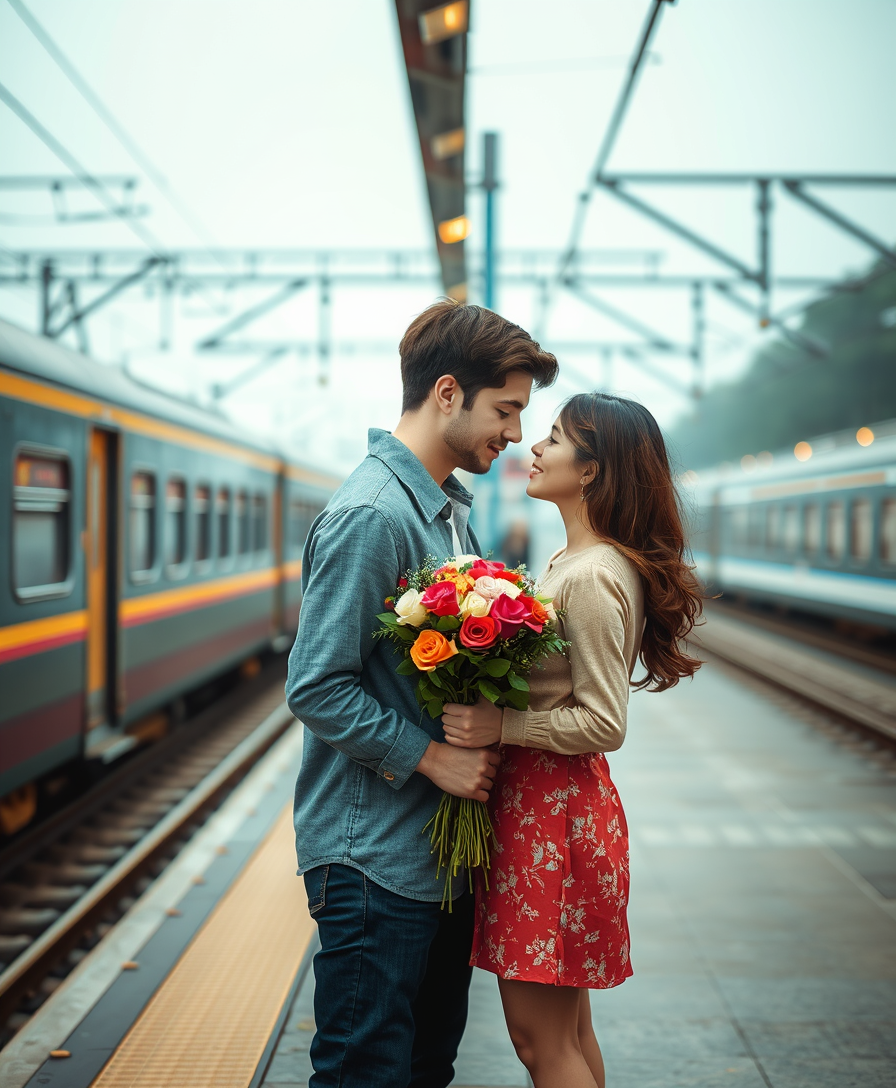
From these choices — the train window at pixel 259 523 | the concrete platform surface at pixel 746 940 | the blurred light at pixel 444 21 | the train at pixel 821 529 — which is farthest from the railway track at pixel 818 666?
the train window at pixel 259 523

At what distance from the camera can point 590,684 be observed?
2.15 meters

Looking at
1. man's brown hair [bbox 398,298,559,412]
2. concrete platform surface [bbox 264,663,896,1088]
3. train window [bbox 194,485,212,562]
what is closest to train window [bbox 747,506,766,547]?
concrete platform surface [bbox 264,663,896,1088]

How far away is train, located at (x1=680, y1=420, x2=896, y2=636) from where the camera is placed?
1495 cm

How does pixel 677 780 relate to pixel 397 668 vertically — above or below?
below

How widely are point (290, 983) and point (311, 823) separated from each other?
78.9 inches

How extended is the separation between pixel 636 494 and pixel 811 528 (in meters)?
17.1

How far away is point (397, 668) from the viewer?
A: 2.00 m

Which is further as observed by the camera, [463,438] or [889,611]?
[889,611]

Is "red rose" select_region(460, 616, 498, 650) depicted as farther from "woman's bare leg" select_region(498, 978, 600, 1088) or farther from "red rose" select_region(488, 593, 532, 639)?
"woman's bare leg" select_region(498, 978, 600, 1088)

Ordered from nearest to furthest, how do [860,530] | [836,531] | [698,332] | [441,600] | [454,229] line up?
[441,600], [454,229], [860,530], [698,332], [836,531]

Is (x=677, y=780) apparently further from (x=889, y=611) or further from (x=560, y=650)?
(x=889, y=611)

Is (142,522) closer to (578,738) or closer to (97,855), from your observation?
(97,855)

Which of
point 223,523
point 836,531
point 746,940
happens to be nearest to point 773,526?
point 836,531

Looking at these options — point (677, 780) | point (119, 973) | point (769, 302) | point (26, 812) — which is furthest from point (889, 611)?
point (119, 973)
